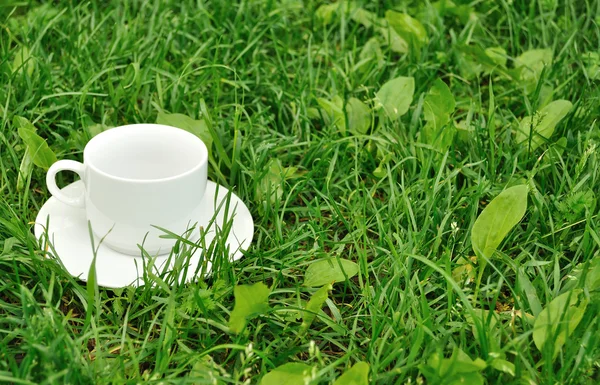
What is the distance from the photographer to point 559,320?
138 cm

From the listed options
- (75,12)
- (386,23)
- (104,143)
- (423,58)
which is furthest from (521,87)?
(75,12)

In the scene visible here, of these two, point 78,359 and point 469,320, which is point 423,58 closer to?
point 469,320

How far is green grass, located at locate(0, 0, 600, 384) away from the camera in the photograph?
4.57ft

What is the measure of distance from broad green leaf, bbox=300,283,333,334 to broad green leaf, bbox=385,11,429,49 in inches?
46.9

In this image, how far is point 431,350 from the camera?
1.39m

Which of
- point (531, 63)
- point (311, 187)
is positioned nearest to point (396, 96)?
point (311, 187)

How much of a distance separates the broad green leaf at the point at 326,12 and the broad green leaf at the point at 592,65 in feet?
2.73

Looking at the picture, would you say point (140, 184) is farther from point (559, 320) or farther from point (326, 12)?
point (326, 12)

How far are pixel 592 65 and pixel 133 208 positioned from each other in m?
1.47

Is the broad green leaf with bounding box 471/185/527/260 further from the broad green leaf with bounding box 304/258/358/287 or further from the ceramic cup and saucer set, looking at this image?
the ceramic cup and saucer set

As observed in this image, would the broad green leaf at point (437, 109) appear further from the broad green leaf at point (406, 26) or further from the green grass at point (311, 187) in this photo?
the broad green leaf at point (406, 26)

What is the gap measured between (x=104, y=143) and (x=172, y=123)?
0.34 meters

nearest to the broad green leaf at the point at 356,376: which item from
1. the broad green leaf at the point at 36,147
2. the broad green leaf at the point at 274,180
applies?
the broad green leaf at the point at 274,180

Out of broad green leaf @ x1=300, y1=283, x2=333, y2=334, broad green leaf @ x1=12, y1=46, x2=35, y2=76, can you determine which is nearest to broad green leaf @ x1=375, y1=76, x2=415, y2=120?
broad green leaf @ x1=300, y1=283, x2=333, y2=334
